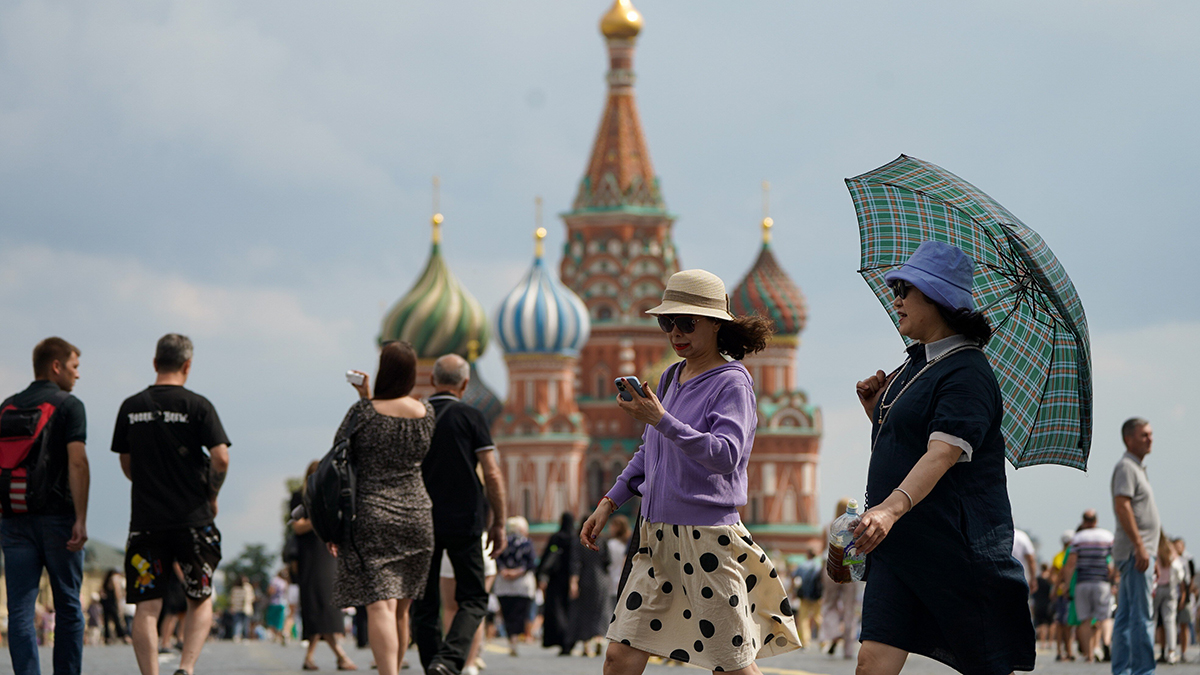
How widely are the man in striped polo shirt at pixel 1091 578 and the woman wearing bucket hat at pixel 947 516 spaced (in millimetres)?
10192

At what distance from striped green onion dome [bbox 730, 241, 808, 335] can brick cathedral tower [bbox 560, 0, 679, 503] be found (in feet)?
10.8

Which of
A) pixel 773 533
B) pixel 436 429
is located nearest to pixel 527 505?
pixel 773 533

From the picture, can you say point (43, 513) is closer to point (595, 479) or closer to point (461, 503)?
point (461, 503)

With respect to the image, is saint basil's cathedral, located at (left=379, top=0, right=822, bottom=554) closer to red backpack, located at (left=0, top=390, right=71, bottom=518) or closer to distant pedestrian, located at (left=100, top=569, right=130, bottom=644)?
distant pedestrian, located at (left=100, top=569, right=130, bottom=644)

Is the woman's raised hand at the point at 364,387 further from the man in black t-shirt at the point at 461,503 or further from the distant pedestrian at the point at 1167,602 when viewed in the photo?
the distant pedestrian at the point at 1167,602

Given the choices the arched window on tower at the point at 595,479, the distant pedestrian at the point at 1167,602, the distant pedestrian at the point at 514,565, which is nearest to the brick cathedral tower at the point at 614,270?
the arched window on tower at the point at 595,479

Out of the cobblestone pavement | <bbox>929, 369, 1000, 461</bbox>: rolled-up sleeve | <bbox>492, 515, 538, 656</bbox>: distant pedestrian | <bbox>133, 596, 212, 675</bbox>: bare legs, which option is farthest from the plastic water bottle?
<bbox>492, 515, 538, 656</bbox>: distant pedestrian

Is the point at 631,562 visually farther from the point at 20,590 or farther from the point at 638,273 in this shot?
the point at 638,273

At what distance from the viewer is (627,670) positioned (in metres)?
5.80

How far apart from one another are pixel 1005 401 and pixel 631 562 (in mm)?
1308

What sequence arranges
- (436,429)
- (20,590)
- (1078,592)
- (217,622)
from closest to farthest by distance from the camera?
1. (20,590)
2. (436,429)
3. (1078,592)
4. (217,622)

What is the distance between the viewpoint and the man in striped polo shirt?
1519 centimetres

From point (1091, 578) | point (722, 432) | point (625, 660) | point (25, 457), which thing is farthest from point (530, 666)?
point (722, 432)

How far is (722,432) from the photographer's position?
5.72 meters
